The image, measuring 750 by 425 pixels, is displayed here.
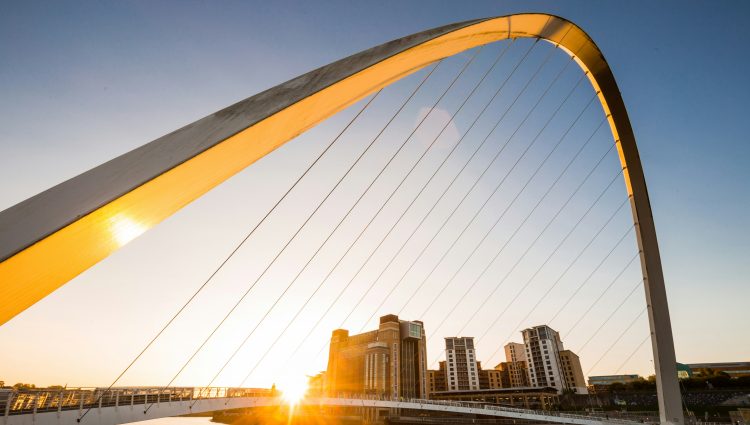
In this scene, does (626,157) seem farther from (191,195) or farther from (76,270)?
(76,270)

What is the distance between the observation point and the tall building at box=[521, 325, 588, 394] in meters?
82.2

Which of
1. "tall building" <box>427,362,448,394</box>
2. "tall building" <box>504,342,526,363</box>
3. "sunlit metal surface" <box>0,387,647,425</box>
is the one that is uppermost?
"tall building" <box>504,342,526,363</box>

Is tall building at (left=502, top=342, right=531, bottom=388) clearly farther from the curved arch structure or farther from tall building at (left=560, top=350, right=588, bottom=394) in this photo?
the curved arch structure

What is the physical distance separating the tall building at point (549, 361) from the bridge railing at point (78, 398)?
293 ft

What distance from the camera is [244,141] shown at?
2.83m

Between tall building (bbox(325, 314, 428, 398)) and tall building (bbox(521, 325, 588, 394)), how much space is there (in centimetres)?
2677

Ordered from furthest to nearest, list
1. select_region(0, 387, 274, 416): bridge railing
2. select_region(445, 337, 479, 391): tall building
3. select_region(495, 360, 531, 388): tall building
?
select_region(445, 337, 479, 391): tall building → select_region(495, 360, 531, 388): tall building → select_region(0, 387, 274, 416): bridge railing

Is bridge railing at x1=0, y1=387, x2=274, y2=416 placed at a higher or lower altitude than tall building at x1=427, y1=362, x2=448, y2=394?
higher

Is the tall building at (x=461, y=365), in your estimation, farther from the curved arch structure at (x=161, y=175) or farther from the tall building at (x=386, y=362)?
the curved arch structure at (x=161, y=175)

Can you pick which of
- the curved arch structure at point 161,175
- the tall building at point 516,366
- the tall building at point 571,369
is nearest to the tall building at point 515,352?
the tall building at point 516,366

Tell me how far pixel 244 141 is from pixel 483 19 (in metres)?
5.64

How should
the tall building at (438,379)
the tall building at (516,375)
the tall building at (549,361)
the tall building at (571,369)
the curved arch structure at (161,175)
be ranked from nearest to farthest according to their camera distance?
the curved arch structure at (161,175) < the tall building at (549,361) < the tall building at (571,369) < the tall building at (516,375) < the tall building at (438,379)

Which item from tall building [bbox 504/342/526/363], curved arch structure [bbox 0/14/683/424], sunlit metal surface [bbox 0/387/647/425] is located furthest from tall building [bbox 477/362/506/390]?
curved arch structure [bbox 0/14/683/424]

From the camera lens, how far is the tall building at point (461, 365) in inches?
3723
